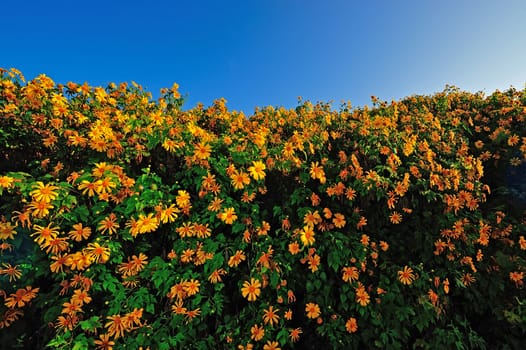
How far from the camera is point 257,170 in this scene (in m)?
3.49

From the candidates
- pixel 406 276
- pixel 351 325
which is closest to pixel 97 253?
pixel 351 325

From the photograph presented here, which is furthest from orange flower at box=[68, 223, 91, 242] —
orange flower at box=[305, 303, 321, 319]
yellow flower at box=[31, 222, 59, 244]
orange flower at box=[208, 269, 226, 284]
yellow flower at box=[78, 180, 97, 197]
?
orange flower at box=[305, 303, 321, 319]

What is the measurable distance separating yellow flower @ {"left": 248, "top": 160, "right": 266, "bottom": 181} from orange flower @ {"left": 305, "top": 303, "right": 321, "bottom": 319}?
1.49 meters

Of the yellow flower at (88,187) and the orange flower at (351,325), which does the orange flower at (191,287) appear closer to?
the yellow flower at (88,187)

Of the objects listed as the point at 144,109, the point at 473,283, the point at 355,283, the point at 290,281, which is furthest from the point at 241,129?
the point at 473,283

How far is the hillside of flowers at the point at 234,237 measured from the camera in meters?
2.90

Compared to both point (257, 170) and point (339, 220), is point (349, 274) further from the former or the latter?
point (257, 170)

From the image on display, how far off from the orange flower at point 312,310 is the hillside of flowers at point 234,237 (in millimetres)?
23

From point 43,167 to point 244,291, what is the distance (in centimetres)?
249

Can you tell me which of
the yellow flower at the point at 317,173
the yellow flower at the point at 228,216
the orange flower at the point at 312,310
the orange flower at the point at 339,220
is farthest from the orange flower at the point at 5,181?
the orange flower at the point at 339,220

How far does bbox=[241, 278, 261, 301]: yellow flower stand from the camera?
3.16 meters

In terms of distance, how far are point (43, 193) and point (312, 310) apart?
2.88 metres

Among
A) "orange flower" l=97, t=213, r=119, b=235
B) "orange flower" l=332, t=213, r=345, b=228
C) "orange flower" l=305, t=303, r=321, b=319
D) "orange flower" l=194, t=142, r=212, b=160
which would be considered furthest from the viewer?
"orange flower" l=332, t=213, r=345, b=228

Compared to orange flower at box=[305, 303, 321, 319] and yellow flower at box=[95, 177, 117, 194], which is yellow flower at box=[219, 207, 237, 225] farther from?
orange flower at box=[305, 303, 321, 319]
